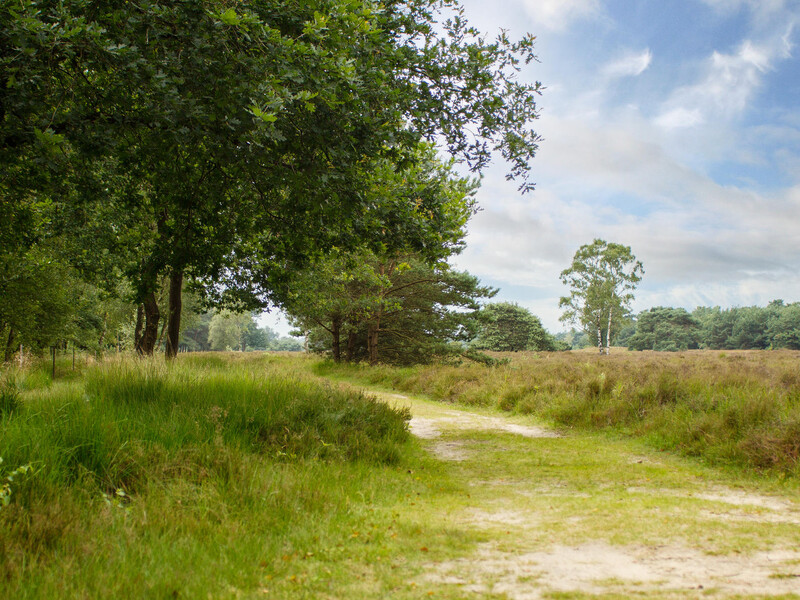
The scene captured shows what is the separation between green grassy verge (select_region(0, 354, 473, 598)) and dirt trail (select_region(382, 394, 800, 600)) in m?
0.45

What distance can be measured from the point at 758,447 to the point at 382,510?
15.9 ft

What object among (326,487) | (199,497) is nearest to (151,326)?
(326,487)

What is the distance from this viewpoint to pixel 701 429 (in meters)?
7.45

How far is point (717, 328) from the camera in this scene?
90.1 metres

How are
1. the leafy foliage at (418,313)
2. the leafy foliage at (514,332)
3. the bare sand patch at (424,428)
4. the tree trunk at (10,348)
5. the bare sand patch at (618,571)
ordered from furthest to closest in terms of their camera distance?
the leafy foliage at (514,332), the leafy foliage at (418,313), the tree trunk at (10,348), the bare sand patch at (424,428), the bare sand patch at (618,571)

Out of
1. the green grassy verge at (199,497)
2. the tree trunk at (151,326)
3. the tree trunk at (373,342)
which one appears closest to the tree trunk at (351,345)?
the tree trunk at (373,342)

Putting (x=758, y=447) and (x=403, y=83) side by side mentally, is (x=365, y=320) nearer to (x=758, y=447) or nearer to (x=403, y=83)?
(x=403, y=83)

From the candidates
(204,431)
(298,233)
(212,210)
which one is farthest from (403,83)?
(204,431)

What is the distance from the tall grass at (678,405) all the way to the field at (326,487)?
5cm

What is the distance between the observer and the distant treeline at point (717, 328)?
79.7 m

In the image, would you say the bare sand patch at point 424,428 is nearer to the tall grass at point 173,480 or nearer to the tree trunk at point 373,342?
the tall grass at point 173,480

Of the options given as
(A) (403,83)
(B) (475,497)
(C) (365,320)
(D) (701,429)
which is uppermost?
(A) (403,83)

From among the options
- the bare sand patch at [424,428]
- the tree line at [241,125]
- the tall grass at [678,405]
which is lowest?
the bare sand patch at [424,428]

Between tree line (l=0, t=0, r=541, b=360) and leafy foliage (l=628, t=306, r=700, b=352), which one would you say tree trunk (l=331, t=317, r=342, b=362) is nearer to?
tree line (l=0, t=0, r=541, b=360)
